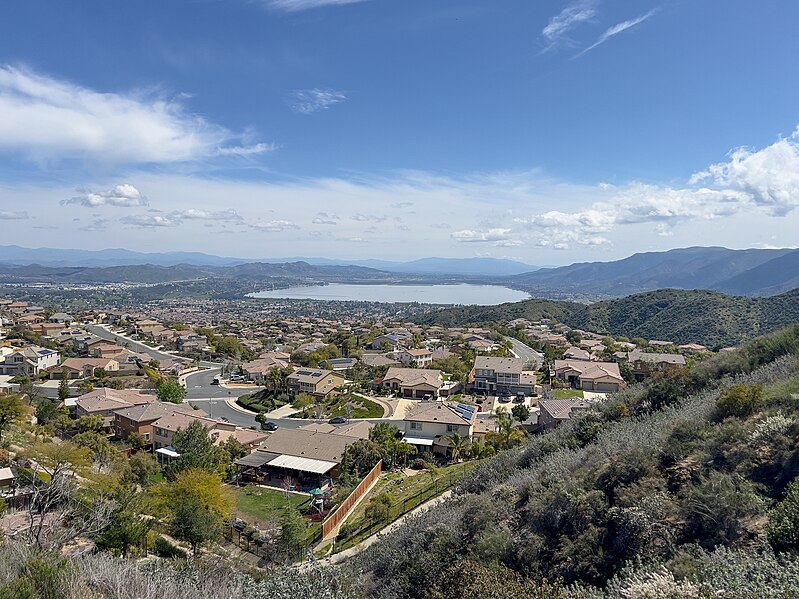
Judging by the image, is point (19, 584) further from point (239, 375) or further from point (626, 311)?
point (626, 311)

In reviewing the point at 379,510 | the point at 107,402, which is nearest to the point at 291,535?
the point at 379,510

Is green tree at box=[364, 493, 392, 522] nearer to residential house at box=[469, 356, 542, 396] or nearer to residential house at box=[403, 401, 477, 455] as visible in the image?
residential house at box=[403, 401, 477, 455]

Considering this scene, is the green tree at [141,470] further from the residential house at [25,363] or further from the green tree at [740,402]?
the residential house at [25,363]

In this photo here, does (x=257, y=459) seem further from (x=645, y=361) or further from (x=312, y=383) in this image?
(x=645, y=361)

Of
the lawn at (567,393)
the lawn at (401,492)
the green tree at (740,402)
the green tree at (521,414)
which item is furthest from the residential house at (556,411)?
the green tree at (740,402)

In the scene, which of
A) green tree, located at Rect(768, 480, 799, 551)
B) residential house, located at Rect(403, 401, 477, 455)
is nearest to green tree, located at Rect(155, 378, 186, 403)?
residential house, located at Rect(403, 401, 477, 455)

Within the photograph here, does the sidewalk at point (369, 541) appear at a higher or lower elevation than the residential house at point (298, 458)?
higher

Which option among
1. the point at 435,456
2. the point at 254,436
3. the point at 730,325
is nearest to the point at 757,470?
the point at 435,456
